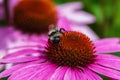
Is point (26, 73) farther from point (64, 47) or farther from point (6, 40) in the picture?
point (6, 40)

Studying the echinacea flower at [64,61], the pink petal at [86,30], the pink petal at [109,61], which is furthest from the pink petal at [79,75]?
the pink petal at [86,30]

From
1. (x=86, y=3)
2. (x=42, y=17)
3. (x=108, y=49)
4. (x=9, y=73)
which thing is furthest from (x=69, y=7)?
(x=9, y=73)

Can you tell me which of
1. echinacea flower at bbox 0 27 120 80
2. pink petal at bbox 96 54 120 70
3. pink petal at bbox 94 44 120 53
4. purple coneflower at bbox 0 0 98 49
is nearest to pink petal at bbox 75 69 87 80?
echinacea flower at bbox 0 27 120 80

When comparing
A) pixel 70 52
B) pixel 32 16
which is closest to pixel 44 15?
pixel 32 16

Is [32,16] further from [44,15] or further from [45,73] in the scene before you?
[45,73]

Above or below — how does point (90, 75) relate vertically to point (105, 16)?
below

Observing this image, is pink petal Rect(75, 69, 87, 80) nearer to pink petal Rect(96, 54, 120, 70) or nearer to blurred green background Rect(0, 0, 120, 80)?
pink petal Rect(96, 54, 120, 70)

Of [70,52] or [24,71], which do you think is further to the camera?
[70,52]
